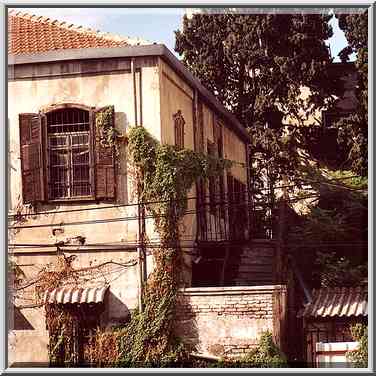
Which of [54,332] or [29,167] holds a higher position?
[29,167]

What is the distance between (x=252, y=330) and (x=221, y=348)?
442mm

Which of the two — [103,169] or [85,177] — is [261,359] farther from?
[85,177]

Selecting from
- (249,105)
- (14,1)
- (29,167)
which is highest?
(14,1)

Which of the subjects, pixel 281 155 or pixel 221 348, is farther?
pixel 281 155

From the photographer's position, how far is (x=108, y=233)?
461 inches

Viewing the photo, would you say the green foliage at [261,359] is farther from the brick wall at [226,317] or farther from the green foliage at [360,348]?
the green foliage at [360,348]

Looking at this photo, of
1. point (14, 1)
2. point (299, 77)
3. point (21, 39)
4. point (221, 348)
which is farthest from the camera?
point (299, 77)

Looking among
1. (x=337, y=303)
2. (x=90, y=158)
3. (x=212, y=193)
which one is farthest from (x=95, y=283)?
(x=337, y=303)

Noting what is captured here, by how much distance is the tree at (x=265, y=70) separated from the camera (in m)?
11.7

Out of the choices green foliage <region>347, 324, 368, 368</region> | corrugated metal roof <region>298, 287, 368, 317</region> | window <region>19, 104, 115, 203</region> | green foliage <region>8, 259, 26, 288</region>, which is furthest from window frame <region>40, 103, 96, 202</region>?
green foliage <region>347, 324, 368, 368</region>

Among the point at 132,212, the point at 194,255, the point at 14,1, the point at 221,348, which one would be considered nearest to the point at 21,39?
the point at 14,1

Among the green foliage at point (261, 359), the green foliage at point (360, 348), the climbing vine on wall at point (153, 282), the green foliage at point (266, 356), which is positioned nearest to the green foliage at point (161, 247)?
the climbing vine on wall at point (153, 282)

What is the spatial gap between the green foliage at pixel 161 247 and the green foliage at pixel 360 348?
2060 mm

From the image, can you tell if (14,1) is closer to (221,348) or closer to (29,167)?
(29,167)
